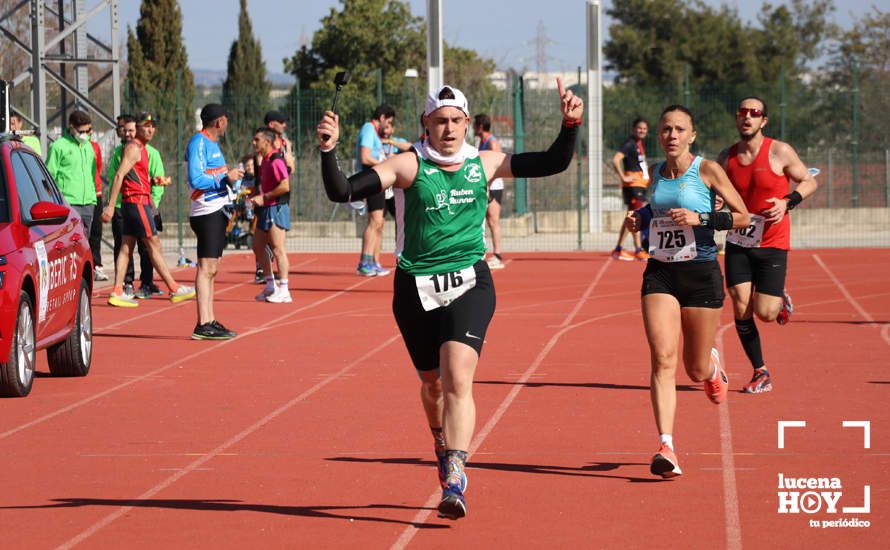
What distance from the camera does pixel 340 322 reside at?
1561cm

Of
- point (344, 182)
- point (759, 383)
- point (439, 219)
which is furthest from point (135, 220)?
point (344, 182)

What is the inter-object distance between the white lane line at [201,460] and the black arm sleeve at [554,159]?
2.44 metres

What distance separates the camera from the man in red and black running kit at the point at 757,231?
35.5ft

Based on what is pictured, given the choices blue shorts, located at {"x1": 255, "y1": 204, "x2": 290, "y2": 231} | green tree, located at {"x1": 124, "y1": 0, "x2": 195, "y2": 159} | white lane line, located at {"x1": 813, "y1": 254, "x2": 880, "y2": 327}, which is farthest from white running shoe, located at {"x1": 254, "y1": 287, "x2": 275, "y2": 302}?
green tree, located at {"x1": 124, "y1": 0, "x2": 195, "y2": 159}

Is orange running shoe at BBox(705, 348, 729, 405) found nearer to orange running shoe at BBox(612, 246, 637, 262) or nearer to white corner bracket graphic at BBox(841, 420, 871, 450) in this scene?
white corner bracket graphic at BBox(841, 420, 871, 450)

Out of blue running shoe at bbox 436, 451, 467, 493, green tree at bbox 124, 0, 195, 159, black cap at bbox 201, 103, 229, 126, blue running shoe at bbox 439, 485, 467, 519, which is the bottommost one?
blue running shoe at bbox 439, 485, 467, 519

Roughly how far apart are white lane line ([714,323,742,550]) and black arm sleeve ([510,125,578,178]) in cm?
177

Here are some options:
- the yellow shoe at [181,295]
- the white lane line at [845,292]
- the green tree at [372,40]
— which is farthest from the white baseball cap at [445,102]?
the green tree at [372,40]

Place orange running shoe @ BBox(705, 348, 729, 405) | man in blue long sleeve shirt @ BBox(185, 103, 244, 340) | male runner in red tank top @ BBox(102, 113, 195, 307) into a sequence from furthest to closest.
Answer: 1. male runner in red tank top @ BBox(102, 113, 195, 307)
2. man in blue long sleeve shirt @ BBox(185, 103, 244, 340)
3. orange running shoe @ BBox(705, 348, 729, 405)

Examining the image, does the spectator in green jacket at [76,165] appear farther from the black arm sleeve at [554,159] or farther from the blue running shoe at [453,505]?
the blue running shoe at [453,505]

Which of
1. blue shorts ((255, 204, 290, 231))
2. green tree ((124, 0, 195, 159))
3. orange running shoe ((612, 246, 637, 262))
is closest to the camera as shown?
blue shorts ((255, 204, 290, 231))

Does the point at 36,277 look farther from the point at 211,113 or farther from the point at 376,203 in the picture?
the point at 376,203

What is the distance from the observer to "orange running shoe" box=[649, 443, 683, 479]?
7.59 metres

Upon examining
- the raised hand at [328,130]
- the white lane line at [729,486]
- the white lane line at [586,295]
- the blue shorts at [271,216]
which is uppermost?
the raised hand at [328,130]
